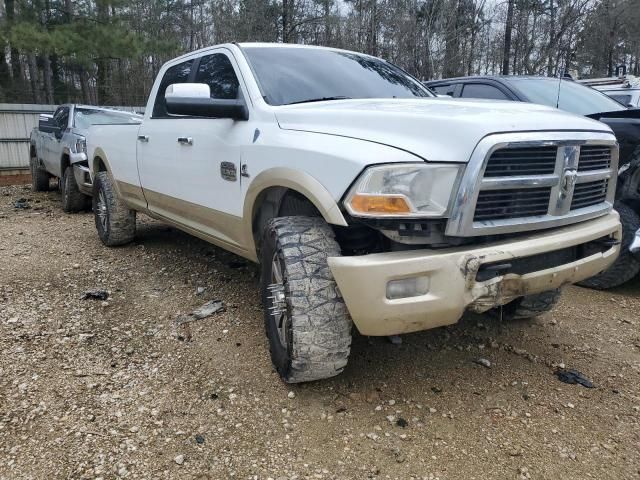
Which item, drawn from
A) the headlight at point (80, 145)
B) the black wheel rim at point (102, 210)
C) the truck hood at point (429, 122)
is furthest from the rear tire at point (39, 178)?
the truck hood at point (429, 122)

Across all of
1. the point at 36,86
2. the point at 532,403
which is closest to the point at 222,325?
the point at 532,403

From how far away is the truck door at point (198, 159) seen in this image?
135 inches

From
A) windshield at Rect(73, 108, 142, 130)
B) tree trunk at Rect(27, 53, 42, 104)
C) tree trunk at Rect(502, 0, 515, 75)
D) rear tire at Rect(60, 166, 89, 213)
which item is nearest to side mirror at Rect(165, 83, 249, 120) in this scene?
rear tire at Rect(60, 166, 89, 213)

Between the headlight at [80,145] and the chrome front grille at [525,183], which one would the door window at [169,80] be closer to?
the chrome front grille at [525,183]

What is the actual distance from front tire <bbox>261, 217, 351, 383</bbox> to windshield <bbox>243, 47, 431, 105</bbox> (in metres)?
1.03

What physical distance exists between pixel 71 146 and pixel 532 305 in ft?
23.7

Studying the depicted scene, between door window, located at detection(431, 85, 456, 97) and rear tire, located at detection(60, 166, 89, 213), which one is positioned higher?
door window, located at detection(431, 85, 456, 97)

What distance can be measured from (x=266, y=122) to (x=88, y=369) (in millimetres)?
1767

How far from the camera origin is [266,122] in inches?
124

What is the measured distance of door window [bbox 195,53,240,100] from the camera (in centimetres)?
363

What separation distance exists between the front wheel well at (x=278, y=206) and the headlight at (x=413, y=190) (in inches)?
26.3

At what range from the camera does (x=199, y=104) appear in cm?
310

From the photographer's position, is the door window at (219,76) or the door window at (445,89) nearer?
the door window at (219,76)

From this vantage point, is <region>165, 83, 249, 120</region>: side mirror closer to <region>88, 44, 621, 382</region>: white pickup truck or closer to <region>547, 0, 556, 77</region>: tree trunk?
<region>88, 44, 621, 382</region>: white pickup truck
